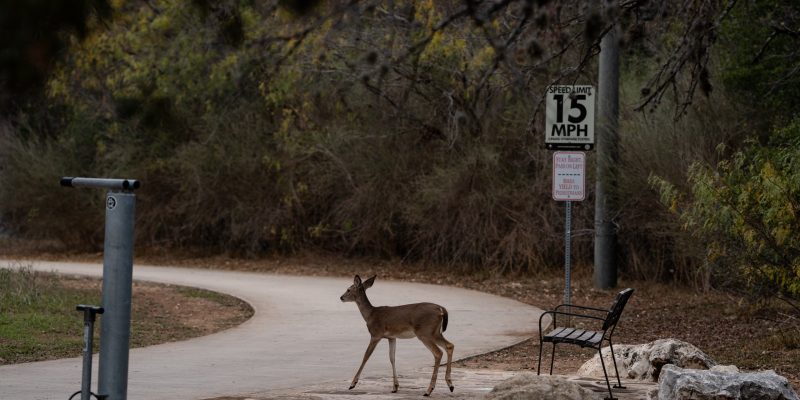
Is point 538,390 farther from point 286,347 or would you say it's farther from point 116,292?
point 286,347

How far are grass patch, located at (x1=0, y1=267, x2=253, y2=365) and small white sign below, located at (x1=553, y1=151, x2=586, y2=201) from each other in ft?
16.4

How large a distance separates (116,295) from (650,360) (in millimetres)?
5863

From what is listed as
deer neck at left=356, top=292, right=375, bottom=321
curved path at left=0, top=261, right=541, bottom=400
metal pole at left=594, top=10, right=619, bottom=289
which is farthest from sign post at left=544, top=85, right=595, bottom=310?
deer neck at left=356, top=292, right=375, bottom=321

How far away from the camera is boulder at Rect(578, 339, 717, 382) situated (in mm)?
11742

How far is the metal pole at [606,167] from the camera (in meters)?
21.0

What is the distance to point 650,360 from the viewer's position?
12000mm

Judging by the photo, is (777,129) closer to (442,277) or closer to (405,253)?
A: (442,277)

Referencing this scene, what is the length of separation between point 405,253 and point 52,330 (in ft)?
41.7

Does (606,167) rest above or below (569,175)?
above

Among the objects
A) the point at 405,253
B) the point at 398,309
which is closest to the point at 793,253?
the point at 398,309

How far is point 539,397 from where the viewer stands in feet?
31.1

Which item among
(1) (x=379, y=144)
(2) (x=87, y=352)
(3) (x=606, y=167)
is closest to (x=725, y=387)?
(2) (x=87, y=352)

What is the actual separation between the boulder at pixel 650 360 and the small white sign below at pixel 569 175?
3901 mm

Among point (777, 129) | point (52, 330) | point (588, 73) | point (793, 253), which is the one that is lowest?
point (52, 330)
